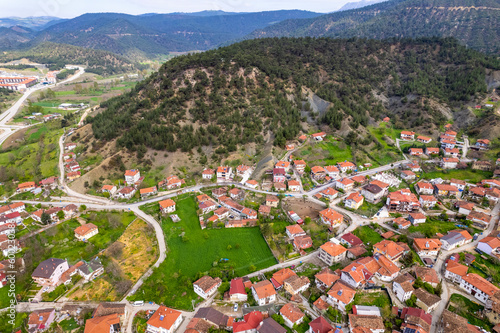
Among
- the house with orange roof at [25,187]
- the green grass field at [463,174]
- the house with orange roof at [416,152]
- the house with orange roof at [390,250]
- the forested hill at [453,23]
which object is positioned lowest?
the green grass field at [463,174]

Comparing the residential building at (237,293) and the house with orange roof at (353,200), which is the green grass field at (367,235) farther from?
the residential building at (237,293)

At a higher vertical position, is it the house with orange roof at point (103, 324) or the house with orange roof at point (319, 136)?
the house with orange roof at point (319, 136)

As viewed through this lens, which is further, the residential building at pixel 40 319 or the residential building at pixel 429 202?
the residential building at pixel 429 202

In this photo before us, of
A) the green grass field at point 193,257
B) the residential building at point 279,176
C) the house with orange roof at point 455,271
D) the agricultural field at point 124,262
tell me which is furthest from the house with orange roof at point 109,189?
the house with orange roof at point 455,271

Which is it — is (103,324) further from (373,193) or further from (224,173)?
(373,193)

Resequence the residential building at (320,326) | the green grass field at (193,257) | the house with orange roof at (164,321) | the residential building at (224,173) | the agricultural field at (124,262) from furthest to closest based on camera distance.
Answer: the residential building at (224,173) → the agricultural field at (124,262) → the green grass field at (193,257) → the house with orange roof at (164,321) → the residential building at (320,326)

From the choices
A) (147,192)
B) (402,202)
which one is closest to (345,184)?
(402,202)

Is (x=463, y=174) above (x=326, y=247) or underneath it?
underneath
